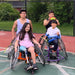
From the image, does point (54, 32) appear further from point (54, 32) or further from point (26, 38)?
point (26, 38)

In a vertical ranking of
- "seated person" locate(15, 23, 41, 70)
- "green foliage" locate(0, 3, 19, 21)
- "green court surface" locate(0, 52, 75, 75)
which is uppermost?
"green foliage" locate(0, 3, 19, 21)

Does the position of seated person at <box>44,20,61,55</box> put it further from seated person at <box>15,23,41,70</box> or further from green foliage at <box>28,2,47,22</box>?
green foliage at <box>28,2,47,22</box>

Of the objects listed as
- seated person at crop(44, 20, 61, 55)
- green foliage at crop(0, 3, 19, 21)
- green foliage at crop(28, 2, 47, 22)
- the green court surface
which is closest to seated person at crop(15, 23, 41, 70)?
the green court surface

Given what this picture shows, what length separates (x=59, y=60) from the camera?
4980 millimetres

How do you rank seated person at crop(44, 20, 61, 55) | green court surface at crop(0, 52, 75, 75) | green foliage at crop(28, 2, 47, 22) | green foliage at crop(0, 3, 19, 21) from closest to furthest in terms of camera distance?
green court surface at crop(0, 52, 75, 75), seated person at crop(44, 20, 61, 55), green foliage at crop(28, 2, 47, 22), green foliage at crop(0, 3, 19, 21)

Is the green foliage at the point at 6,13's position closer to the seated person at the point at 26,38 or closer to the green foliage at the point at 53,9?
the green foliage at the point at 53,9

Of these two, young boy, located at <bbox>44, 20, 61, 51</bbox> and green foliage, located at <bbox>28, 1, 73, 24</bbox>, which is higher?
green foliage, located at <bbox>28, 1, 73, 24</bbox>

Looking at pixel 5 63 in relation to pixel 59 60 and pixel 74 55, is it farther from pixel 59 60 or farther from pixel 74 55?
pixel 74 55

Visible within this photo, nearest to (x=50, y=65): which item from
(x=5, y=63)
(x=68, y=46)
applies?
(x=5, y=63)

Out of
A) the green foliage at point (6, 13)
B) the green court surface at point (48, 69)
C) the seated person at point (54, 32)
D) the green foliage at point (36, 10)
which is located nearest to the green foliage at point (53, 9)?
the green foliage at point (36, 10)

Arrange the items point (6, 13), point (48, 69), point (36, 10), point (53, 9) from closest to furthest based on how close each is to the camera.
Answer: point (48, 69) → point (53, 9) → point (36, 10) → point (6, 13)

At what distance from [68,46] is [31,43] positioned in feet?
9.84

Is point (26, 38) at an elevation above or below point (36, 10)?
below

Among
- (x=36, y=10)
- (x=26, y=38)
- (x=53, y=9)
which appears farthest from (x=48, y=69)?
(x=36, y=10)
